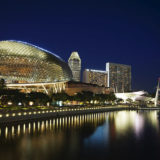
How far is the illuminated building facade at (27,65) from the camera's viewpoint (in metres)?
58.2

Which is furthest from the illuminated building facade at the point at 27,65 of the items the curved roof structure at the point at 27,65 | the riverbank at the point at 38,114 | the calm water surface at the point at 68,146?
the calm water surface at the point at 68,146

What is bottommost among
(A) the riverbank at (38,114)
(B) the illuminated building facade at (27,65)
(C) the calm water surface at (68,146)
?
(C) the calm water surface at (68,146)

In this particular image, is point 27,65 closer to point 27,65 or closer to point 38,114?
point 27,65

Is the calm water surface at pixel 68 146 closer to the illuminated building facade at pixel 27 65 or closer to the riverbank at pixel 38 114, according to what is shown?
the riverbank at pixel 38 114

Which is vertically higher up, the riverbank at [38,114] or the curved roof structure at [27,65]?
the curved roof structure at [27,65]

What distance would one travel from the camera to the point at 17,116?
2822 cm

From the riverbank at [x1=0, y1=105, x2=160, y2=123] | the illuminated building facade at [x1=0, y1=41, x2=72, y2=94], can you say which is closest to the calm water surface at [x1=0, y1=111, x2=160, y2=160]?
the riverbank at [x1=0, y1=105, x2=160, y2=123]

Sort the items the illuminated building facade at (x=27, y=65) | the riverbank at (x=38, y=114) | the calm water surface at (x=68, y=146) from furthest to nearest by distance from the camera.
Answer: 1. the illuminated building facade at (x=27, y=65)
2. the riverbank at (x=38, y=114)
3. the calm water surface at (x=68, y=146)

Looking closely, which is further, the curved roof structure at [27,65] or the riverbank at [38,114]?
the curved roof structure at [27,65]

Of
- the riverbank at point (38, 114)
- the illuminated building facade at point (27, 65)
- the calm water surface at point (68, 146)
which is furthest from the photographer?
the illuminated building facade at point (27, 65)

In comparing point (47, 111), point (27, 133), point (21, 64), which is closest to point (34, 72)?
point (21, 64)

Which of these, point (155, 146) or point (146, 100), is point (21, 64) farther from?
point (146, 100)

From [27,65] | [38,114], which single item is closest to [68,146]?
[38,114]

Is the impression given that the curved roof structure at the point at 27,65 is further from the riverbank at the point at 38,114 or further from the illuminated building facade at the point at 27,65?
the riverbank at the point at 38,114
